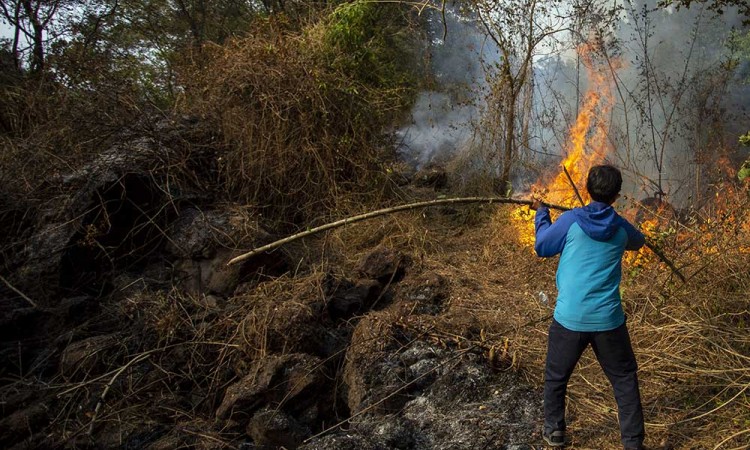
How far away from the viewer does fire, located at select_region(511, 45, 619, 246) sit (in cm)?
805

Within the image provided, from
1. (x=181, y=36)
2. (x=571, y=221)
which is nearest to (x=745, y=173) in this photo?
(x=571, y=221)

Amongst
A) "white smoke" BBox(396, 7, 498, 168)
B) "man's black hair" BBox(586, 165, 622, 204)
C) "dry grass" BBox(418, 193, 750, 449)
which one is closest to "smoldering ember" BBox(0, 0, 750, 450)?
"dry grass" BBox(418, 193, 750, 449)

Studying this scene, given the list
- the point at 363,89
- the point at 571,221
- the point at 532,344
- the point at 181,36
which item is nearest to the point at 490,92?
the point at 363,89

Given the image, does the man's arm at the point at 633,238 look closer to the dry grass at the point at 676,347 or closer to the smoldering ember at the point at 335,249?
the smoldering ember at the point at 335,249

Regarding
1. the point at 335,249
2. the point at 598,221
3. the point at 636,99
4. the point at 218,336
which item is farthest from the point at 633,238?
the point at 636,99

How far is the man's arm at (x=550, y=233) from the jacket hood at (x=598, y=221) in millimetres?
89

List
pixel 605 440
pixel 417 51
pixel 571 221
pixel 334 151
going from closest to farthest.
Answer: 1. pixel 571 221
2. pixel 605 440
3. pixel 334 151
4. pixel 417 51

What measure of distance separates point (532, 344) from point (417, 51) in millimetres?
10564

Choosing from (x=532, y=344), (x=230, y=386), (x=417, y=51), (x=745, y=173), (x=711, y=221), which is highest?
(x=417, y=51)

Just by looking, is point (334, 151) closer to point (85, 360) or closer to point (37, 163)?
point (37, 163)

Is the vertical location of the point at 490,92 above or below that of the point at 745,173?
above

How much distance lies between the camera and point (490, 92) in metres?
8.94

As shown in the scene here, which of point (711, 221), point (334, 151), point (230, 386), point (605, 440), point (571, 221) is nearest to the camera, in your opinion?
point (571, 221)

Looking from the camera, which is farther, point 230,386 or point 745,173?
point 230,386
